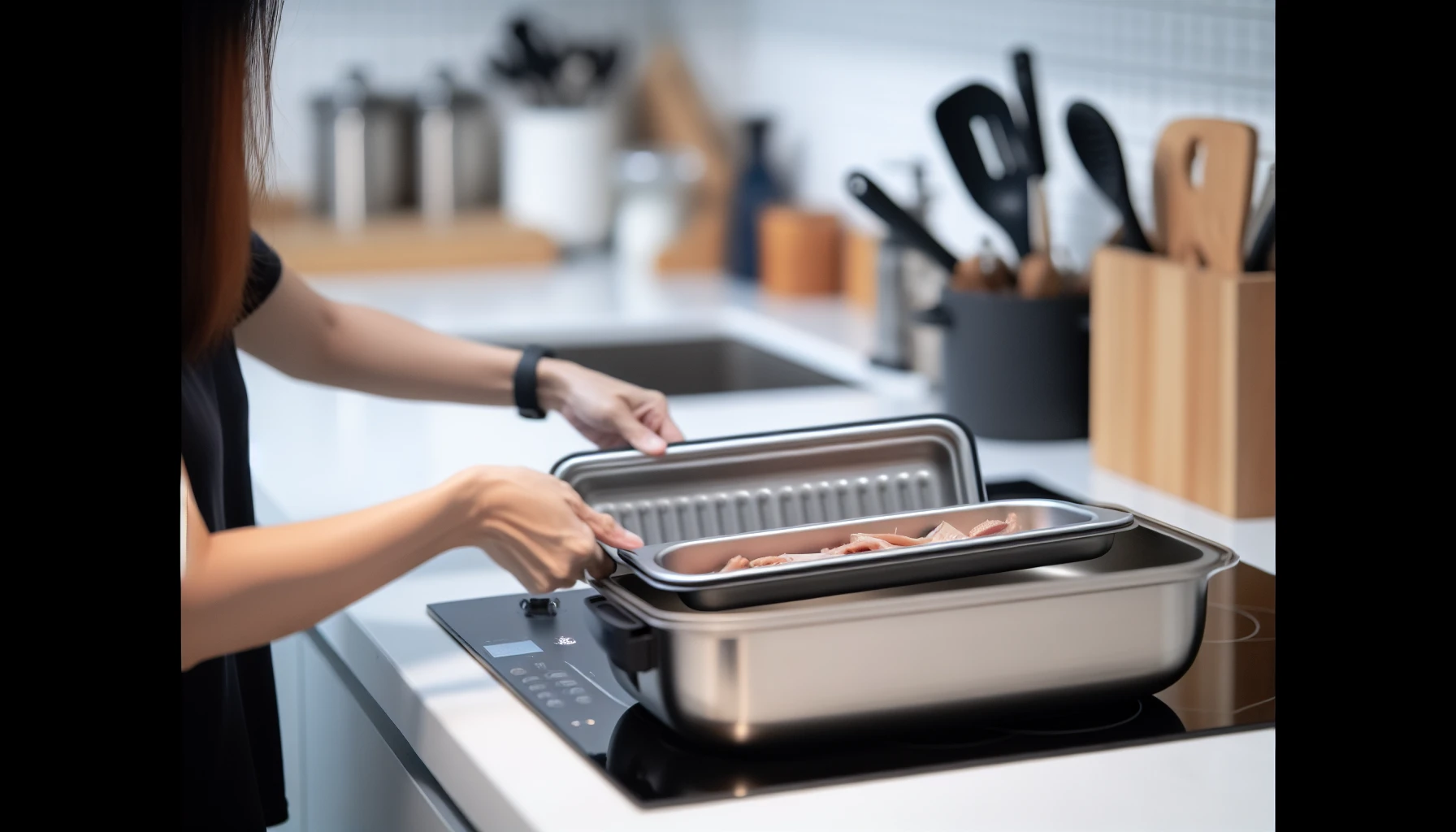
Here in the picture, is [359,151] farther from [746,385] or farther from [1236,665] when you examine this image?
[1236,665]

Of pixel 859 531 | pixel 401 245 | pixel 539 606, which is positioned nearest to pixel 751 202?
pixel 401 245

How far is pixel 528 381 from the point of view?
1354mm

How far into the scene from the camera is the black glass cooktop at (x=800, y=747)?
92 centimetres

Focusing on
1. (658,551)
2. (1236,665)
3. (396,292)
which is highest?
(396,292)

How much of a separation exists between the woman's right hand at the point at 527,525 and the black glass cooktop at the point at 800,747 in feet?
0.33

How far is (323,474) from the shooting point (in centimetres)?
164

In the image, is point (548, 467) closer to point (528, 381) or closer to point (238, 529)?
point (528, 381)

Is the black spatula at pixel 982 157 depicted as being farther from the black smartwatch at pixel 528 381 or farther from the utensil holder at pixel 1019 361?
the black smartwatch at pixel 528 381

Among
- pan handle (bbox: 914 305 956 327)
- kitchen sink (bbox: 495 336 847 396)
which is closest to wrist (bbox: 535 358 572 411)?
pan handle (bbox: 914 305 956 327)

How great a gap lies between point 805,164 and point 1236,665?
1.92 metres

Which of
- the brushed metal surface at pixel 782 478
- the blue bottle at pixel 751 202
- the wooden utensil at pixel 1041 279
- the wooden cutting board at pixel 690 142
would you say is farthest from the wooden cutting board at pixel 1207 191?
the wooden cutting board at pixel 690 142

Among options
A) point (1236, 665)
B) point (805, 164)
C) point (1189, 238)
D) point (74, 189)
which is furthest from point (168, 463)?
point (805, 164)

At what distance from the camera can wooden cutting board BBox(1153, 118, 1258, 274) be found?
1467 millimetres

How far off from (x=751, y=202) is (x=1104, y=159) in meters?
1.27
